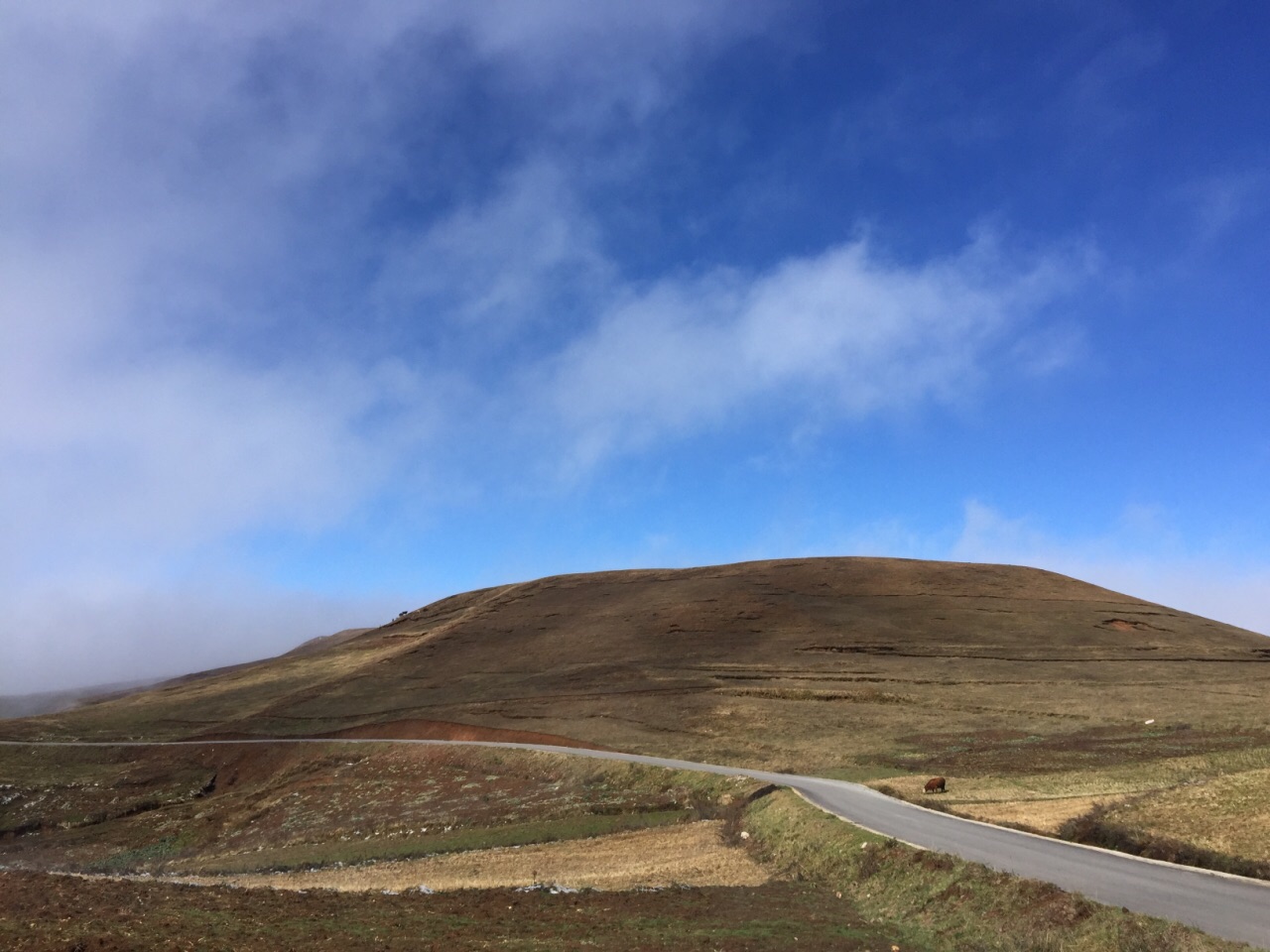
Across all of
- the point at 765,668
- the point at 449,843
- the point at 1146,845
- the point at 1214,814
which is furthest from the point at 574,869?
the point at 765,668

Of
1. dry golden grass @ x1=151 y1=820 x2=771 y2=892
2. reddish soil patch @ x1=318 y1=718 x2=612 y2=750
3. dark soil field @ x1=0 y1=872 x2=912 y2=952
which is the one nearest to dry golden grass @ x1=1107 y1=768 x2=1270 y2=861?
dark soil field @ x1=0 y1=872 x2=912 y2=952

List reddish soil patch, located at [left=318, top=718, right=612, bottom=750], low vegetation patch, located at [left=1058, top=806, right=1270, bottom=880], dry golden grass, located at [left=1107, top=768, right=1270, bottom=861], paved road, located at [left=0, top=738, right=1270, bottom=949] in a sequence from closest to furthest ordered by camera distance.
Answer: paved road, located at [left=0, top=738, right=1270, bottom=949], low vegetation patch, located at [left=1058, top=806, right=1270, bottom=880], dry golden grass, located at [left=1107, top=768, right=1270, bottom=861], reddish soil patch, located at [left=318, top=718, right=612, bottom=750]

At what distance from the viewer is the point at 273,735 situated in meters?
73.8

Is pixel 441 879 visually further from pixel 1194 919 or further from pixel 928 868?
pixel 1194 919

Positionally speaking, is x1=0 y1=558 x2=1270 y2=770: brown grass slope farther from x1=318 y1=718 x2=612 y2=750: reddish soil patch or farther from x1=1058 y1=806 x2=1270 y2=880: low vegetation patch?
x1=1058 y1=806 x2=1270 y2=880: low vegetation patch

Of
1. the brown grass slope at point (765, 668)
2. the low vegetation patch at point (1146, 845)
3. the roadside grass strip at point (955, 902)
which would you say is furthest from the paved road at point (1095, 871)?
the brown grass slope at point (765, 668)

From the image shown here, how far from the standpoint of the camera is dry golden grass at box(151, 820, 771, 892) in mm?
24719

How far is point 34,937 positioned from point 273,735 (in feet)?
220

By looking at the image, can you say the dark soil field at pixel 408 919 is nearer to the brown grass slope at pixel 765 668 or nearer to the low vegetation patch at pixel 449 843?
the low vegetation patch at pixel 449 843

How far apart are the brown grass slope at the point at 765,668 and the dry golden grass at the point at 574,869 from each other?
1890cm

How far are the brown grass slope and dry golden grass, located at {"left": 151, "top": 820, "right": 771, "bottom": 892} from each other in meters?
18.9

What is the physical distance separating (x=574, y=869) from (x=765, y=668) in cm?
5607

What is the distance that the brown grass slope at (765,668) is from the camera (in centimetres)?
5797

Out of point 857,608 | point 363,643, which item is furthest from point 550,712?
point 363,643
